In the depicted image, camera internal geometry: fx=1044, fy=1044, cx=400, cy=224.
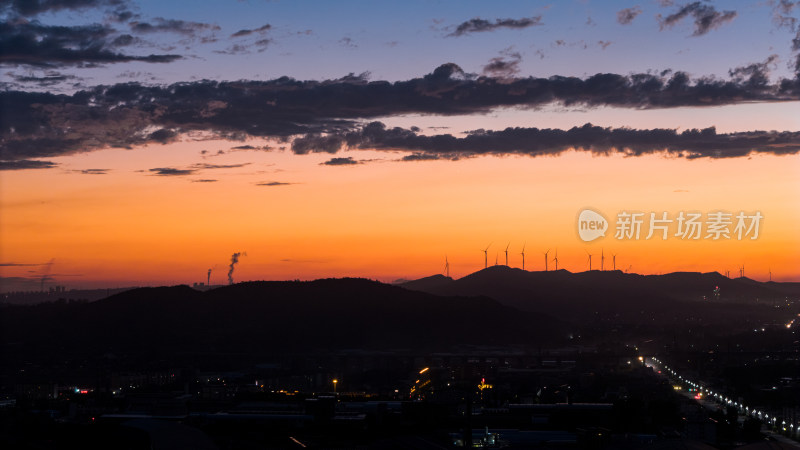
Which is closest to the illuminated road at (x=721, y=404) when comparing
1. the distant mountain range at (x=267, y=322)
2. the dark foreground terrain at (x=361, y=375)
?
the dark foreground terrain at (x=361, y=375)

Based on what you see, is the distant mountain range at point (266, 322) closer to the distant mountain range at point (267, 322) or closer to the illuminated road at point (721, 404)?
the distant mountain range at point (267, 322)

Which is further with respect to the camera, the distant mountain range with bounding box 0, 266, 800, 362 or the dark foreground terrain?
the distant mountain range with bounding box 0, 266, 800, 362

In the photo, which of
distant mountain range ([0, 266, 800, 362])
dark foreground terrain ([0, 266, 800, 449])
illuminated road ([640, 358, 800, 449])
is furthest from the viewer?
distant mountain range ([0, 266, 800, 362])

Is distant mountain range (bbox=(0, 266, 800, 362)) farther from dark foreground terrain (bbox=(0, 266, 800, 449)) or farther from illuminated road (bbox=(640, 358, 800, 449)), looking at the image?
illuminated road (bbox=(640, 358, 800, 449))

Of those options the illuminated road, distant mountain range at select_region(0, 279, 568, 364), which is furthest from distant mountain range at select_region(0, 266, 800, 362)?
the illuminated road

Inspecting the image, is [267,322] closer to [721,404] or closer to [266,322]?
[266,322]

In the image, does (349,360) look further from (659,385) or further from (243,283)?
(243,283)

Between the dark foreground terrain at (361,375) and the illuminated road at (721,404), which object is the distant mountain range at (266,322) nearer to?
the dark foreground terrain at (361,375)

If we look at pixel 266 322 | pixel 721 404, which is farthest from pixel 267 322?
pixel 721 404

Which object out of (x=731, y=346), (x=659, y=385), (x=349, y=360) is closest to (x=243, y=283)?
(x=349, y=360)

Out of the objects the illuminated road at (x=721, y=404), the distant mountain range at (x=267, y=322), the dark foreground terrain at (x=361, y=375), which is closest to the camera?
the dark foreground terrain at (x=361, y=375)

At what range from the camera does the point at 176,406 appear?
42.7 meters

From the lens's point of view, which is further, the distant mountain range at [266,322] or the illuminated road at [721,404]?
the distant mountain range at [266,322]

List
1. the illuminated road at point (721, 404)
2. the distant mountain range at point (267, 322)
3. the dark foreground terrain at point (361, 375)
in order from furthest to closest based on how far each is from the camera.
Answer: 1. the distant mountain range at point (267, 322)
2. the illuminated road at point (721, 404)
3. the dark foreground terrain at point (361, 375)
